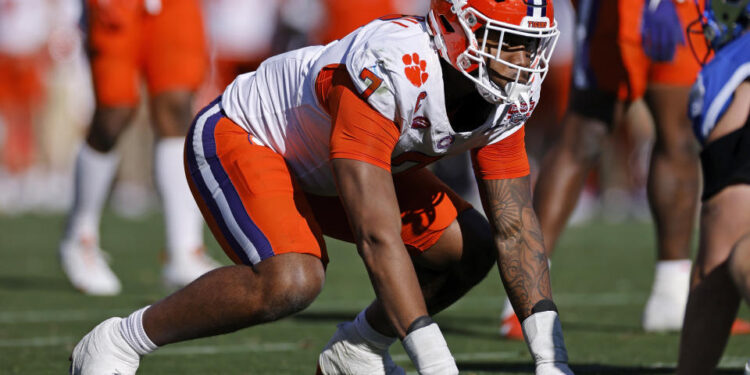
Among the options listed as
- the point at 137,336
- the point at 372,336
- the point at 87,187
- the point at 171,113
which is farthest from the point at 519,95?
the point at 87,187

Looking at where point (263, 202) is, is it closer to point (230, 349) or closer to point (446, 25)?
point (446, 25)

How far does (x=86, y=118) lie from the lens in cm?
1675

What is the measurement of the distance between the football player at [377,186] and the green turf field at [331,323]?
2.14ft

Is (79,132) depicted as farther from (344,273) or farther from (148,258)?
(344,273)

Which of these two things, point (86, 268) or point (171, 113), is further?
point (86, 268)

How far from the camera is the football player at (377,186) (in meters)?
3.30

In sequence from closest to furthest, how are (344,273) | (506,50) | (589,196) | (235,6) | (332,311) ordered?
(506,50)
(332,311)
(344,273)
(235,6)
(589,196)

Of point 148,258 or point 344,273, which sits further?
point 148,258

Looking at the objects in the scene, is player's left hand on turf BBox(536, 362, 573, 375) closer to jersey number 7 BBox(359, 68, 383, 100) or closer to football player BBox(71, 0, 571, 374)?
football player BBox(71, 0, 571, 374)

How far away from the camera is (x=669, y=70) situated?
5.38 metres

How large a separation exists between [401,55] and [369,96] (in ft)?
0.47

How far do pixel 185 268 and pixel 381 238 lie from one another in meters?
3.38

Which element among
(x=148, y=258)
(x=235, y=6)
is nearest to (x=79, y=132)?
(x=235, y=6)

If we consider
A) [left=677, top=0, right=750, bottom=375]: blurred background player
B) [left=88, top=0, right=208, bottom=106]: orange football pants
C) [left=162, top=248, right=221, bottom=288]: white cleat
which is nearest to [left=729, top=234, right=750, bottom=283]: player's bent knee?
[left=677, top=0, right=750, bottom=375]: blurred background player
